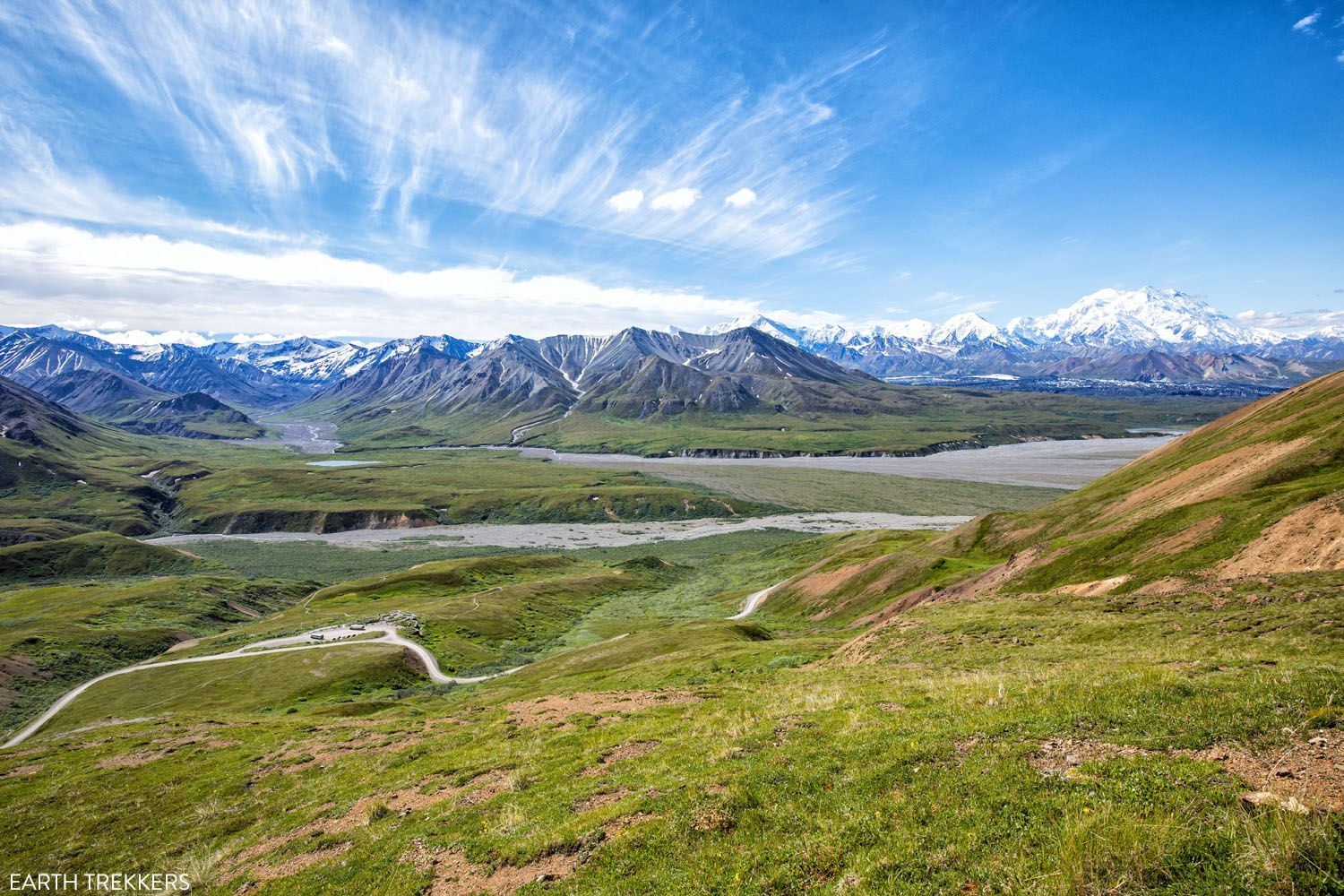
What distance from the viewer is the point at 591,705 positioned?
102ft

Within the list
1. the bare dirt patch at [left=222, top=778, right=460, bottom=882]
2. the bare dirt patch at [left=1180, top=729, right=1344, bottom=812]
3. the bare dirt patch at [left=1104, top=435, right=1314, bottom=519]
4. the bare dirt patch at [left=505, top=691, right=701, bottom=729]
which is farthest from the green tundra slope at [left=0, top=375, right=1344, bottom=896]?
the bare dirt patch at [left=1104, top=435, right=1314, bottom=519]

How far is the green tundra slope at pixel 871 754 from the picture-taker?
984 centimetres

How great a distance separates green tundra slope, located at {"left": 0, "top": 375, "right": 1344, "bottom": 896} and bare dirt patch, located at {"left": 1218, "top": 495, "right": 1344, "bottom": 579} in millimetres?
232

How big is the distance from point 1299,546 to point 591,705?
43537 millimetres

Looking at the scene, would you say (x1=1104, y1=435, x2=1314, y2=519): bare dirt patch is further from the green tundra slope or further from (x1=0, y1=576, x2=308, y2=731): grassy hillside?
(x1=0, y1=576, x2=308, y2=731): grassy hillside

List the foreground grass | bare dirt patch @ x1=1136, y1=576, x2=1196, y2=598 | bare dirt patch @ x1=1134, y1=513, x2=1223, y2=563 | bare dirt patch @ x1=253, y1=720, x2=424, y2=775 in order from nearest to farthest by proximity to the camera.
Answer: the foreground grass, bare dirt patch @ x1=253, y1=720, x2=424, y2=775, bare dirt patch @ x1=1136, y1=576, x2=1196, y2=598, bare dirt patch @ x1=1134, y1=513, x2=1223, y2=563

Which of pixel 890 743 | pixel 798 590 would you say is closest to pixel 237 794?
pixel 890 743

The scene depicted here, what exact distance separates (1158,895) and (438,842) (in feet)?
54.3

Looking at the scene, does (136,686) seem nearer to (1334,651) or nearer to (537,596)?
(537,596)

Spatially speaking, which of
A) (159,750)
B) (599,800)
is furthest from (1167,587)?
(159,750)

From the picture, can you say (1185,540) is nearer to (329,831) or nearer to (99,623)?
(329,831)

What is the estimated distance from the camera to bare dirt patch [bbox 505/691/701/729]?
28.2m

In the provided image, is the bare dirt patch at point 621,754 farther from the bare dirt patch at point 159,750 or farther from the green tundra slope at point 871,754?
the bare dirt patch at point 159,750

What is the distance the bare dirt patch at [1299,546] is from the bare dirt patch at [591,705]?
3501cm
